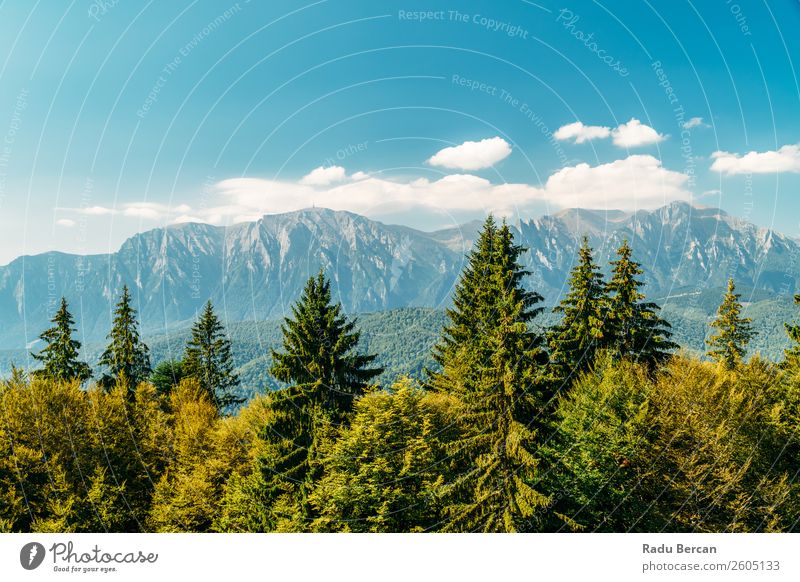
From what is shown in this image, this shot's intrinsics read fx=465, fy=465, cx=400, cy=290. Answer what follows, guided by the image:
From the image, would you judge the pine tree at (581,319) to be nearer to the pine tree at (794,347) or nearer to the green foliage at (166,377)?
the pine tree at (794,347)

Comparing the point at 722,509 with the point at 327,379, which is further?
the point at 327,379

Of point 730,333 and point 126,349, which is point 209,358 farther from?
point 730,333

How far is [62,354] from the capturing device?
34.6 m

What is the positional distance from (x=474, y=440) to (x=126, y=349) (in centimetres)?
3115

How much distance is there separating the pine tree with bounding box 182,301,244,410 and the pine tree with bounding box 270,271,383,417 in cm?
2300

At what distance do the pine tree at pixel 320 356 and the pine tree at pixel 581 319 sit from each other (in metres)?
11.5

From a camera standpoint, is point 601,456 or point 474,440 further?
point 601,456

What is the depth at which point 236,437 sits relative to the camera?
83.4 feet

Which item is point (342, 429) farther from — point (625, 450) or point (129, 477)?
point (129, 477)

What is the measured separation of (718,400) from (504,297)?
1289cm

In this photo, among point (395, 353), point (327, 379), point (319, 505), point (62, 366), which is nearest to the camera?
point (319, 505)
